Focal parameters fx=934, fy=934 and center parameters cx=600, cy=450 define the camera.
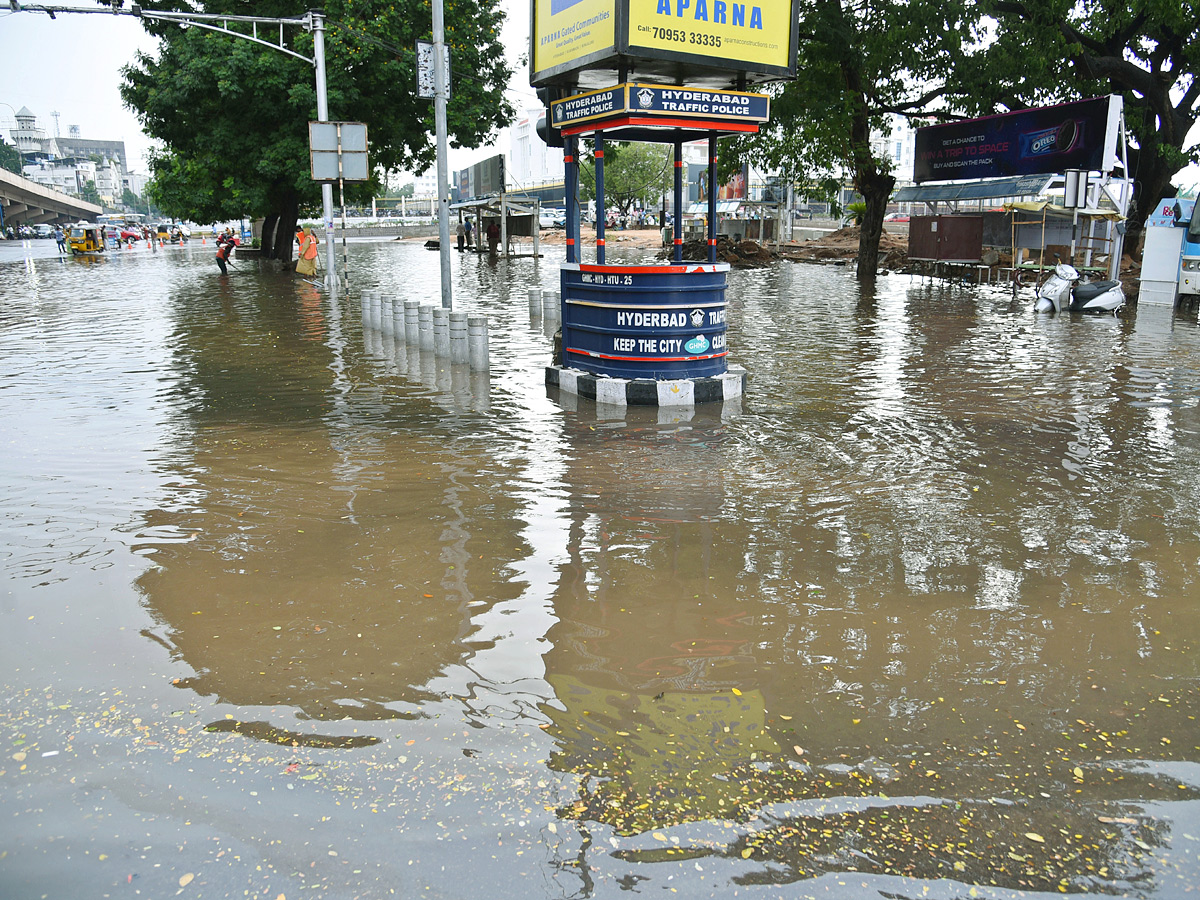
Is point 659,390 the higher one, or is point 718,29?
point 718,29

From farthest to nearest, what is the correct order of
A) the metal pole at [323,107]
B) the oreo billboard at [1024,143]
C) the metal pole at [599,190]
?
the metal pole at [323,107]
the oreo billboard at [1024,143]
the metal pole at [599,190]

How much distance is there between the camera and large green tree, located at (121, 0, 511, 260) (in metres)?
27.4

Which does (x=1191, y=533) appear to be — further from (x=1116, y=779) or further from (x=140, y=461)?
(x=140, y=461)

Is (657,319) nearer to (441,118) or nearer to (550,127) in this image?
(550,127)

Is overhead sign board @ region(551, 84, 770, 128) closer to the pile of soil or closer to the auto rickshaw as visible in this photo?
the pile of soil

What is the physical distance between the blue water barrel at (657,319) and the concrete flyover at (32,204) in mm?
86470

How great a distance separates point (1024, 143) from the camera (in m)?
25.3

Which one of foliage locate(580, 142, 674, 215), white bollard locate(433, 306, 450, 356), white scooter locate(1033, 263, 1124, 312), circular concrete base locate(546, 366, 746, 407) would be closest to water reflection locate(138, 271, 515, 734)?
circular concrete base locate(546, 366, 746, 407)

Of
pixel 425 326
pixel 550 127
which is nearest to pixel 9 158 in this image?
pixel 425 326

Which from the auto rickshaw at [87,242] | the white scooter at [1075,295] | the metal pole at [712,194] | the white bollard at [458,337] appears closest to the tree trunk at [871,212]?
the white scooter at [1075,295]

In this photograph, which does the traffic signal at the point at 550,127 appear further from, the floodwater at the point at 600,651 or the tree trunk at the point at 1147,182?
the tree trunk at the point at 1147,182

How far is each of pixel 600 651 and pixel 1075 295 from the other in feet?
60.0

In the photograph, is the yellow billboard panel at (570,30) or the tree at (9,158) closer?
the yellow billboard panel at (570,30)

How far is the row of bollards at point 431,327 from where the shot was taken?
506 inches
